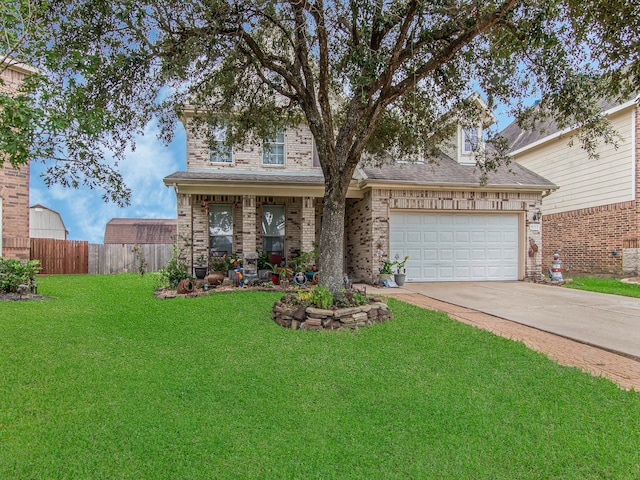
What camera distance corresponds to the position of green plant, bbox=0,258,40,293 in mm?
8391

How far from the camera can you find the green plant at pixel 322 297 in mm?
5754

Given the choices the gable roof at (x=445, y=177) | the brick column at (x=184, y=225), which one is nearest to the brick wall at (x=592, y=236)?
the gable roof at (x=445, y=177)

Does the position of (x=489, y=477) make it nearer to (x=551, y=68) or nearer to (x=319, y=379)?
(x=319, y=379)

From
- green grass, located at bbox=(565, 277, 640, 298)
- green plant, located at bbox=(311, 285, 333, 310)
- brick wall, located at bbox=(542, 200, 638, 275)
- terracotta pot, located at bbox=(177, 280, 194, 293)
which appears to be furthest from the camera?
brick wall, located at bbox=(542, 200, 638, 275)

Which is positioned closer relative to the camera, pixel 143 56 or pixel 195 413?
pixel 195 413

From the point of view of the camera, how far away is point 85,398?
3.20m

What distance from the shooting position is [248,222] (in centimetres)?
1044

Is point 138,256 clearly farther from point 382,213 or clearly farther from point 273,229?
point 382,213

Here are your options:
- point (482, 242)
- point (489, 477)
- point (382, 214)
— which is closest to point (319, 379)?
point (489, 477)

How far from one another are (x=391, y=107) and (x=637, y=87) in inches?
175

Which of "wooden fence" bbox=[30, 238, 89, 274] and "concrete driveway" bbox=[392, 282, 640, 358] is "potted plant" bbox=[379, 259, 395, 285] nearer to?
"concrete driveway" bbox=[392, 282, 640, 358]

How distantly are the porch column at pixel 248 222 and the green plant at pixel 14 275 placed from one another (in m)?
5.16

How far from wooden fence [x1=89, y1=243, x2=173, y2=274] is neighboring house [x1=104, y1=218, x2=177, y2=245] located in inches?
481

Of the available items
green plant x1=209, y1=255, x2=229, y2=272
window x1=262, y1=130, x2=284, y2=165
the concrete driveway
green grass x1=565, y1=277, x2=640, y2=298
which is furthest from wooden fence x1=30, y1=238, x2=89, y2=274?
green grass x1=565, y1=277, x2=640, y2=298
